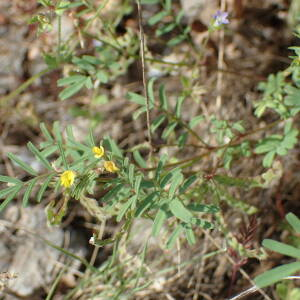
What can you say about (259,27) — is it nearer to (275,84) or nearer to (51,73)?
(275,84)

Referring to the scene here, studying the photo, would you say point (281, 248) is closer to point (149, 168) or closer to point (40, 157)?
point (149, 168)

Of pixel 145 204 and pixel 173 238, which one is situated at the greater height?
pixel 145 204

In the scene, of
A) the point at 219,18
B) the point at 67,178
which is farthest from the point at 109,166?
the point at 219,18

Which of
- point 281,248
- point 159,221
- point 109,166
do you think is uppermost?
point 109,166

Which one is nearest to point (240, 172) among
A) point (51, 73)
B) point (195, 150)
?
point (195, 150)

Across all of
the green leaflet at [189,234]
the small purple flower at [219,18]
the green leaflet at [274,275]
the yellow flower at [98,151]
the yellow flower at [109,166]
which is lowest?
the green leaflet at [189,234]

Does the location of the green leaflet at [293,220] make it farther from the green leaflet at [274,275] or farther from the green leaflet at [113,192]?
the green leaflet at [113,192]

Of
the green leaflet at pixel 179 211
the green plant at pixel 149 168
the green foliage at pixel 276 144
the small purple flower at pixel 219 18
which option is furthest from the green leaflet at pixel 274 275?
the small purple flower at pixel 219 18

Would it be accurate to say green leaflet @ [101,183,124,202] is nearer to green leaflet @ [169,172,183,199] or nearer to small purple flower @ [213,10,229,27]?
green leaflet @ [169,172,183,199]
